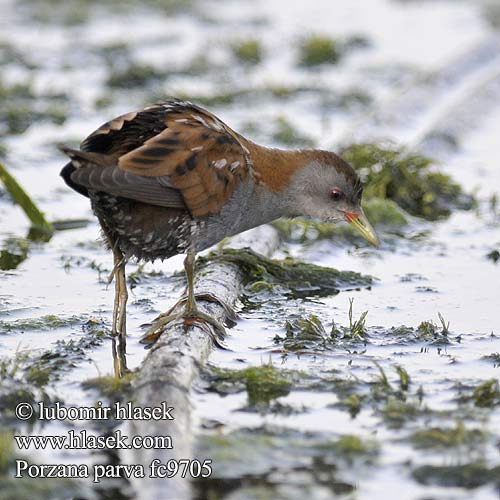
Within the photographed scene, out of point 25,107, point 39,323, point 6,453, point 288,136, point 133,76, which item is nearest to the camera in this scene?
point 6,453

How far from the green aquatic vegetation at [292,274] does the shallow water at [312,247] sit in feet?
0.55

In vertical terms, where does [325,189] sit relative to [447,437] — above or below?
above

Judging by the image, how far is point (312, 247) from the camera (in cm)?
838

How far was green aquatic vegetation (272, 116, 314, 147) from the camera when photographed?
11.1 meters

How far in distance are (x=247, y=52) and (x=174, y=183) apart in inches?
376

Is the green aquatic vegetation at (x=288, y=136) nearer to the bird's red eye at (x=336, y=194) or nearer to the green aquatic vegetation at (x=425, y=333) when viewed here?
the bird's red eye at (x=336, y=194)

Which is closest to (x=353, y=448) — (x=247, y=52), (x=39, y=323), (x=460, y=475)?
(x=460, y=475)

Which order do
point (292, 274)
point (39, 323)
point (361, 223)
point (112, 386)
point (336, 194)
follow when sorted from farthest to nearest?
point (292, 274) < point (361, 223) < point (336, 194) < point (39, 323) < point (112, 386)

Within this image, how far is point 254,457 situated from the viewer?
4.59 metres

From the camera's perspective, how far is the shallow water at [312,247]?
4.85m

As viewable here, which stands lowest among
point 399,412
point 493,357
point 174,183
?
point 399,412

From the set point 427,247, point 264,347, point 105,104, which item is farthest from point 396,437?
point 105,104

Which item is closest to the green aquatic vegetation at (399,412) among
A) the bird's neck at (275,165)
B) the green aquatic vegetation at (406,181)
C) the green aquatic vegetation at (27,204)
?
the bird's neck at (275,165)

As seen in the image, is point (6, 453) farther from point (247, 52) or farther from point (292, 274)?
point (247, 52)
